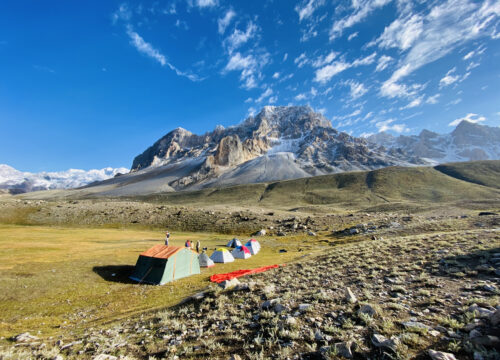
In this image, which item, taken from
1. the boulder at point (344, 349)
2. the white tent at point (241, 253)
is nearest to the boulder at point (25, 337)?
the boulder at point (344, 349)

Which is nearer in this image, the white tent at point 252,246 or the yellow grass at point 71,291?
the yellow grass at point 71,291

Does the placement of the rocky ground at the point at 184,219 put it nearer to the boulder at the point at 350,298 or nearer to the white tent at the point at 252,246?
the white tent at the point at 252,246

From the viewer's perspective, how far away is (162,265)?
20422 mm

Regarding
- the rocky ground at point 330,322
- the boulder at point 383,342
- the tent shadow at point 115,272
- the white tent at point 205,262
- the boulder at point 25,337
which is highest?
the boulder at point 383,342

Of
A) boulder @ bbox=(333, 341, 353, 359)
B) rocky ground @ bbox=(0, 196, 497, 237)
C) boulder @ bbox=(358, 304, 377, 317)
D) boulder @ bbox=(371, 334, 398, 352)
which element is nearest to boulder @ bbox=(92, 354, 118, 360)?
boulder @ bbox=(333, 341, 353, 359)

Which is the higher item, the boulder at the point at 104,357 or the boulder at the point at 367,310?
the boulder at the point at 367,310

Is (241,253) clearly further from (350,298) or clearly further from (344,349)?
(344,349)

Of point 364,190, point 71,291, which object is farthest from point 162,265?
point 364,190

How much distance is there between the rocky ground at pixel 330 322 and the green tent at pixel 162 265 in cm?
920

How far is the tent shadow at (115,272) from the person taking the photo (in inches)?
798

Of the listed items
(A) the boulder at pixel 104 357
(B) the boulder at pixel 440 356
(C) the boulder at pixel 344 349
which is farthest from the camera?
(A) the boulder at pixel 104 357

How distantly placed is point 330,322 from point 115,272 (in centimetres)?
2199

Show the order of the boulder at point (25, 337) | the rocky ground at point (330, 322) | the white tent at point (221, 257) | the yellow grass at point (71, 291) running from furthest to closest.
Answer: the white tent at point (221, 257), the yellow grass at point (71, 291), the boulder at point (25, 337), the rocky ground at point (330, 322)

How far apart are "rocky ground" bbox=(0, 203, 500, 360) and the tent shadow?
35.7 feet
